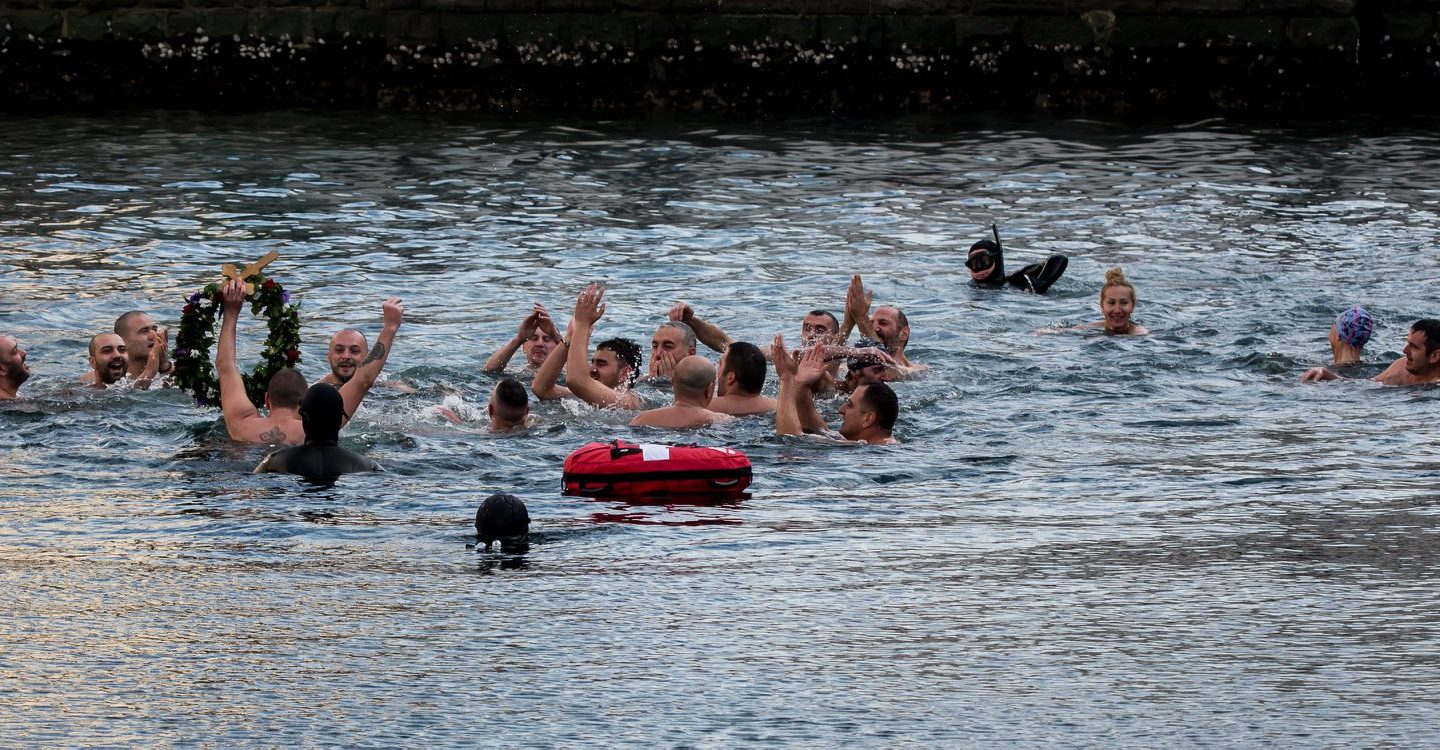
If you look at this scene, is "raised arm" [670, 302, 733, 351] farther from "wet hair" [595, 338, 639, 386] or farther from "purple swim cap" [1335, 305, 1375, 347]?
"purple swim cap" [1335, 305, 1375, 347]

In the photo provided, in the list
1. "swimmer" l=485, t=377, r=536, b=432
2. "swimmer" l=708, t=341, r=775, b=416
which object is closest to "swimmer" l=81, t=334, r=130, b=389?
"swimmer" l=485, t=377, r=536, b=432

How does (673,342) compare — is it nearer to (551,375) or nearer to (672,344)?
(672,344)

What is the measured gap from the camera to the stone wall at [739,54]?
29.3 m

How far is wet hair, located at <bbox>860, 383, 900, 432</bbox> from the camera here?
40.5 feet

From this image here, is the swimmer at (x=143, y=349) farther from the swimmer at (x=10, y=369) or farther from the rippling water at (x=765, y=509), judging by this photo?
the swimmer at (x=10, y=369)

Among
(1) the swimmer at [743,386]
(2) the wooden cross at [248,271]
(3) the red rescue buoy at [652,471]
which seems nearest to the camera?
(3) the red rescue buoy at [652,471]

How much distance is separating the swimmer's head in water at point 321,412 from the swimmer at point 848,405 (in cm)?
276

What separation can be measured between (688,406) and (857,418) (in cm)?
125

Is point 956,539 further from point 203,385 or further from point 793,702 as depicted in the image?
point 203,385

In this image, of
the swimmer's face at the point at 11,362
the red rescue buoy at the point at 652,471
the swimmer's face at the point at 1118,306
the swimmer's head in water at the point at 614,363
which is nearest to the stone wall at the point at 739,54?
the swimmer's face at the point at 1118,306

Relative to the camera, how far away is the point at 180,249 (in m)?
19.8

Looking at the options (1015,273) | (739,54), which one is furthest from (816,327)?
(739,54)

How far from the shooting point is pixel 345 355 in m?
12.7

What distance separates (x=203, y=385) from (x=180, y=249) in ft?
24.4
